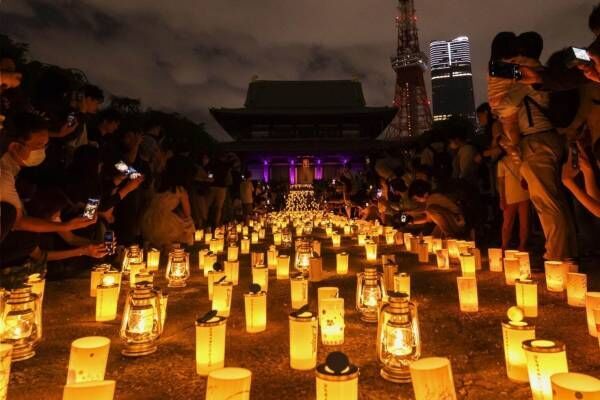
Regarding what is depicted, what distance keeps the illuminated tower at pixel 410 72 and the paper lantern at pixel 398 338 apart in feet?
138

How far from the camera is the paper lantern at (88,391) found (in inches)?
49.9

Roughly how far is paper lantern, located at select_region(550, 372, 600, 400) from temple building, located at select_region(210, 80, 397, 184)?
2716 cm

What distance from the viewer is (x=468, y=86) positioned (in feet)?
344

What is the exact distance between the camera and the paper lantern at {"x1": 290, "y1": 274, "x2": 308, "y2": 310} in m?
2.95

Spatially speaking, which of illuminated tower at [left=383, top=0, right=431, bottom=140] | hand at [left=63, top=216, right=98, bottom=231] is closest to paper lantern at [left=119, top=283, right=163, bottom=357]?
hand at [left=63, top=216, right=98, bottom=231]

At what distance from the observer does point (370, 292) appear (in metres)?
2.70

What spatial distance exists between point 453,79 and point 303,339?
116045 mm

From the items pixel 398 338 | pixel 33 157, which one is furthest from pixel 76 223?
pixel 398 338

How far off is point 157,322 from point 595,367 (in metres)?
2.20

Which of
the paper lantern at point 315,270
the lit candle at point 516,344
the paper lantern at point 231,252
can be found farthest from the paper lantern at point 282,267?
the lit candle at point 516,344

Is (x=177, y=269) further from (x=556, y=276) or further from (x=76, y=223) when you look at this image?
(x=556, y=276)

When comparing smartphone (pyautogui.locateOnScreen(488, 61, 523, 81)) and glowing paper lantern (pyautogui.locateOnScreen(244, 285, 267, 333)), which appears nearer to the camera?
glowing paper lantern (pyautogui.locateOnScreen(244, 285, 267, 333))

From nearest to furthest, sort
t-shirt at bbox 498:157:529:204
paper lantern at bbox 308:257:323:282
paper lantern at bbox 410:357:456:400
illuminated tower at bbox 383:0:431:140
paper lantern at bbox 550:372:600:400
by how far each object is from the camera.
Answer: paper lantern at bbox 550:372:600:400
paper lantern at bbox 410:357:456:400
paper lantern at bbox 308:257:323:282
t-shirt at bbox 498:157:529:204
illuminated tower at bbox 383:0:431:140

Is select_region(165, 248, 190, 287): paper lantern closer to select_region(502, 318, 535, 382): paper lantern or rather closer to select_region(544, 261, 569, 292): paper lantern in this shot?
select_region(502, 318, 535, 382): paper lantern
